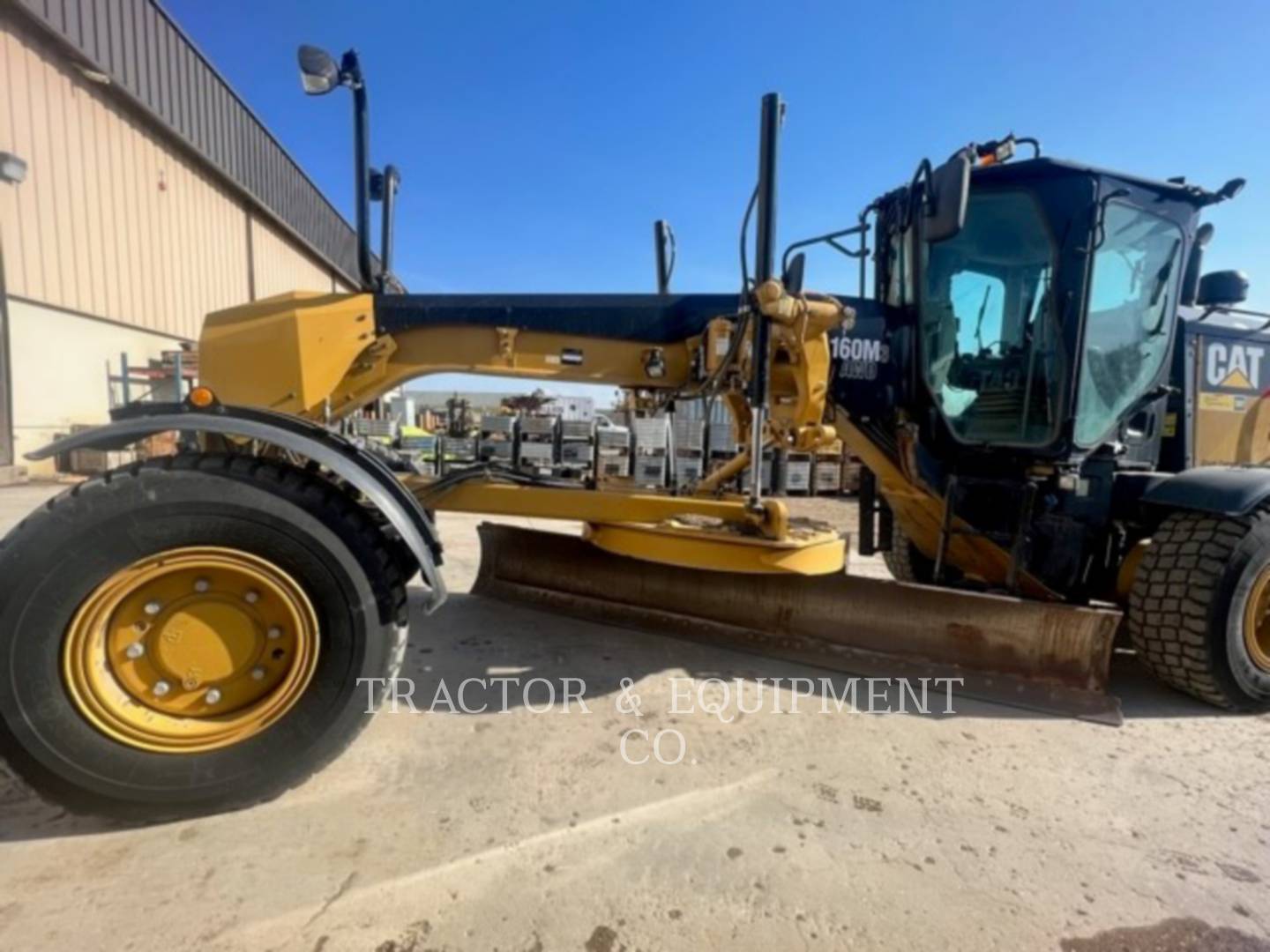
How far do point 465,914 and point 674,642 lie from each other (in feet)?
6.87

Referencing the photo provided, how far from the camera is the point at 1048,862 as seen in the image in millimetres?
1933

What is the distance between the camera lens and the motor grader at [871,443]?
2225 millimetres

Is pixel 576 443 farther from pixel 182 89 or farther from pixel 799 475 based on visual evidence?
pixel 182 89

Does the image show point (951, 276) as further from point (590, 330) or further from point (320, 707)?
point (320, 707)

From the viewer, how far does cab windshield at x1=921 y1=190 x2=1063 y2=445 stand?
324 centimetres

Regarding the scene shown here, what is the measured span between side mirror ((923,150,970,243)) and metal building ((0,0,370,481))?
41.8 feet

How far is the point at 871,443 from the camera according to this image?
3541 millimetres

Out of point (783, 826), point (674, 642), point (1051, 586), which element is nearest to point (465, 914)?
point (783, 826)

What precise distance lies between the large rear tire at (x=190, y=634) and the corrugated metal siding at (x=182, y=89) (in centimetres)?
1412

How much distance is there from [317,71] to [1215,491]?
4357mm

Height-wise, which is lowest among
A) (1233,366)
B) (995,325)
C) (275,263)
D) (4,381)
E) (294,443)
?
(294,443)

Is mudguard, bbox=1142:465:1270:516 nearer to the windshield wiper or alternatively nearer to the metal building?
the windshield wiper

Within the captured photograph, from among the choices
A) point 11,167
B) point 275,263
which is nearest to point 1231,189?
point 11,167

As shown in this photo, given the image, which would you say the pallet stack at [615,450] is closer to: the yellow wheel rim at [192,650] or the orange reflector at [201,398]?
the orange reflector at [201,398]
